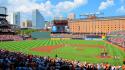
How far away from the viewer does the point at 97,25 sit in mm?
176125

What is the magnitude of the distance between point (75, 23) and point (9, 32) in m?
83.2

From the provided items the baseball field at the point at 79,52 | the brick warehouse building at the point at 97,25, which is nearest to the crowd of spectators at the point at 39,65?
the baseball field at the point at 79,52

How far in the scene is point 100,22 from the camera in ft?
572

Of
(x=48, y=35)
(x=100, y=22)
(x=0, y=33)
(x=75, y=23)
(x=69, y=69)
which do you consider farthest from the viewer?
(x=75, y=23)

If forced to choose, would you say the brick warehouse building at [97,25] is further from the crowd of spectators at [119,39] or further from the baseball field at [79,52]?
the baseball field at [79,52]

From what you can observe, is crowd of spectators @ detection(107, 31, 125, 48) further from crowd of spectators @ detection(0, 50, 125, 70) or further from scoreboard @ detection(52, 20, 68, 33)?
crowd of spectators @ detection(0, 50, 125, 70)

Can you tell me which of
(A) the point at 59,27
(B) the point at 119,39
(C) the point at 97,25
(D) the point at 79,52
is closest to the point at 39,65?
(D) the point at 79,52

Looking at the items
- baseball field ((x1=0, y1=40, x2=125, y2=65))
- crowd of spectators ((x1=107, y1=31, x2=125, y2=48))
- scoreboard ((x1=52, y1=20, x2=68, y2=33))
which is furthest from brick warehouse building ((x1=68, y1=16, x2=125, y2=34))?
baseball field ((x1=0, y1=40, x2=125, y2=65))

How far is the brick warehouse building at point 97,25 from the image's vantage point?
165 m

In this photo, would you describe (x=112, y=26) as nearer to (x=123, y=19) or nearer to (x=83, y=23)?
(x=123, y=19)

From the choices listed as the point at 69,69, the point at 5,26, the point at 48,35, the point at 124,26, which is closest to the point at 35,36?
the point at 48,35

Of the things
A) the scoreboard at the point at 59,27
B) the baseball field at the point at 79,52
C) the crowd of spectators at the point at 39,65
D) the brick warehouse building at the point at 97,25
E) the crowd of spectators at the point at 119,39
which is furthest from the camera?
the brick warehouse building at the point at 97,25

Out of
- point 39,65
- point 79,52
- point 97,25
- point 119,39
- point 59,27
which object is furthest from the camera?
point 97,25

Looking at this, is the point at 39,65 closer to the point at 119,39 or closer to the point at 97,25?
the point at 119,39
